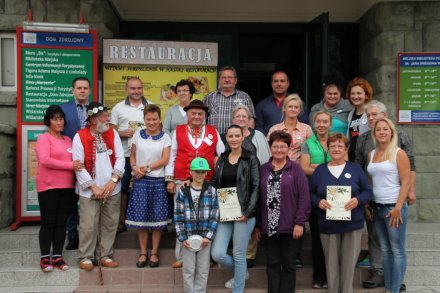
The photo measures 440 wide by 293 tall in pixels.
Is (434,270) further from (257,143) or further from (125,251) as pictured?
(125,251)

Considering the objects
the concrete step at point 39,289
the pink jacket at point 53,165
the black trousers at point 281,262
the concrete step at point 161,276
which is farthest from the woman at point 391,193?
the concrete step at point 39,289

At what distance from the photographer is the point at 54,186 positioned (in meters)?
4.88

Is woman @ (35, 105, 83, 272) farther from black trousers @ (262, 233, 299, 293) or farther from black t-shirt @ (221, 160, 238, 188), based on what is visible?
black trousers @ (262, 233, 299, 293)

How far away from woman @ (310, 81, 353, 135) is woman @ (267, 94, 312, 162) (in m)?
0.34

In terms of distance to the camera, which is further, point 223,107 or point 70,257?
point 223,107

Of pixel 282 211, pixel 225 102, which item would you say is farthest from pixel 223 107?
pixel 282 211

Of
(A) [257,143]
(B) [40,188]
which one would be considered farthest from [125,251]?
(A) [257,143]

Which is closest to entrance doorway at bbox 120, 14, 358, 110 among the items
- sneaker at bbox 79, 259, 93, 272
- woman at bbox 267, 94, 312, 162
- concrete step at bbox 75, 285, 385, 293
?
woman at bbox 267, 94, 312, 162

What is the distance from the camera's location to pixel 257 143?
497cm

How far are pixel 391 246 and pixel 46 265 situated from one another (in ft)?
11.3

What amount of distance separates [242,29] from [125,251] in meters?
4.57

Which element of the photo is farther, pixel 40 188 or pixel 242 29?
Result: pixel 242 29

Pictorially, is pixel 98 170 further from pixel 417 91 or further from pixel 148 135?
pixel 417 91

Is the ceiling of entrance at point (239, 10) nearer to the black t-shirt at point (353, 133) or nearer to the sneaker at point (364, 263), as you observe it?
the black t-shirt at point (353, 133)
